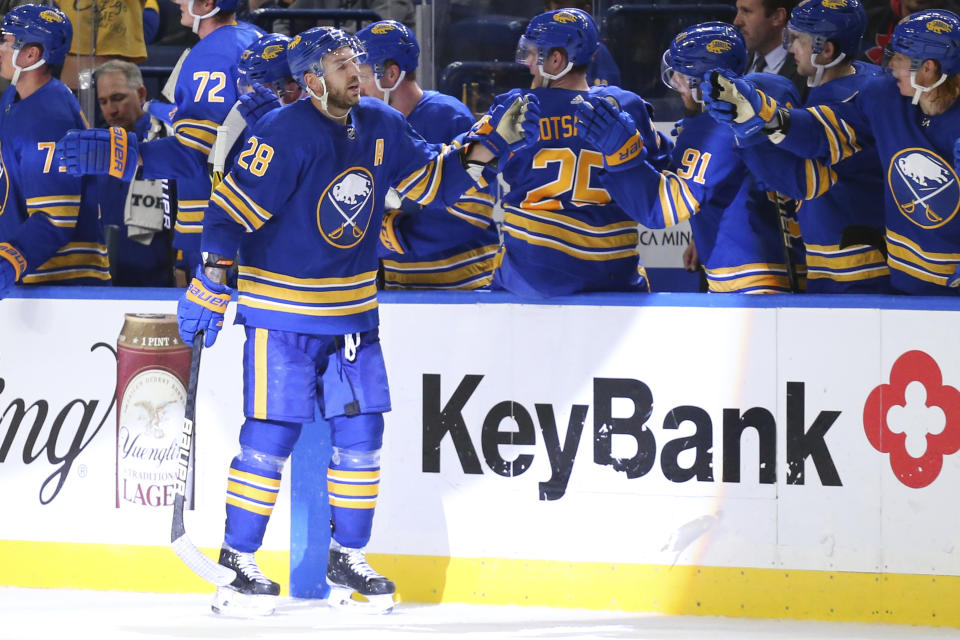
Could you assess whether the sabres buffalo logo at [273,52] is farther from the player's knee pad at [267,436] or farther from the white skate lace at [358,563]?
the white skate lace at [358,563]

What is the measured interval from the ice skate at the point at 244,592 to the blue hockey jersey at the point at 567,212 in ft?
3.63

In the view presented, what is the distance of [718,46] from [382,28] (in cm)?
111

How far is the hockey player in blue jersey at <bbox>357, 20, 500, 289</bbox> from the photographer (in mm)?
4484

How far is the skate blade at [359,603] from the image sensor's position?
12.7 feet

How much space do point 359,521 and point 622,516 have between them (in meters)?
0.75

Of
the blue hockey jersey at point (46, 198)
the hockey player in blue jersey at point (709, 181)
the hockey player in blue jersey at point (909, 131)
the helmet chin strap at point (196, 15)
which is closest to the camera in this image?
the hockey player in blue jersey at point (909, 131)

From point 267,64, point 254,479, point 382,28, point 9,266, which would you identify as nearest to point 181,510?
point 254,479

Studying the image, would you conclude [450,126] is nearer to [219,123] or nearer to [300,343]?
[219,123]

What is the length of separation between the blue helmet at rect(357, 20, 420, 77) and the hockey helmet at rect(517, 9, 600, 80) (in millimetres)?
449

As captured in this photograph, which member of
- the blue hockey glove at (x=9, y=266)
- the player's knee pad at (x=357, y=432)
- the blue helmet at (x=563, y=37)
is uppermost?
the blue helmet at (x=563, y=37)

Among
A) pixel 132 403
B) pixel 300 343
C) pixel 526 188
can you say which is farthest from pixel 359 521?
pixel 526 188

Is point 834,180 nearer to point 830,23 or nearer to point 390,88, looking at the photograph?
point 830,23

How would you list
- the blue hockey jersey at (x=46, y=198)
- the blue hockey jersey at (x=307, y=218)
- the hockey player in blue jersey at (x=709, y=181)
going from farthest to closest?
the blue hockey jersey at (x=46, y=198) < the hockey player in blue jersey at (x=709, y=181) < the blue hockey jersey at (x=307, y=218)

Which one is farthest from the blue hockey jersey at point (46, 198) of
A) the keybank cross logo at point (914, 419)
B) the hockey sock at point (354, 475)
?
the keybank cross logo at point (914, 419)
